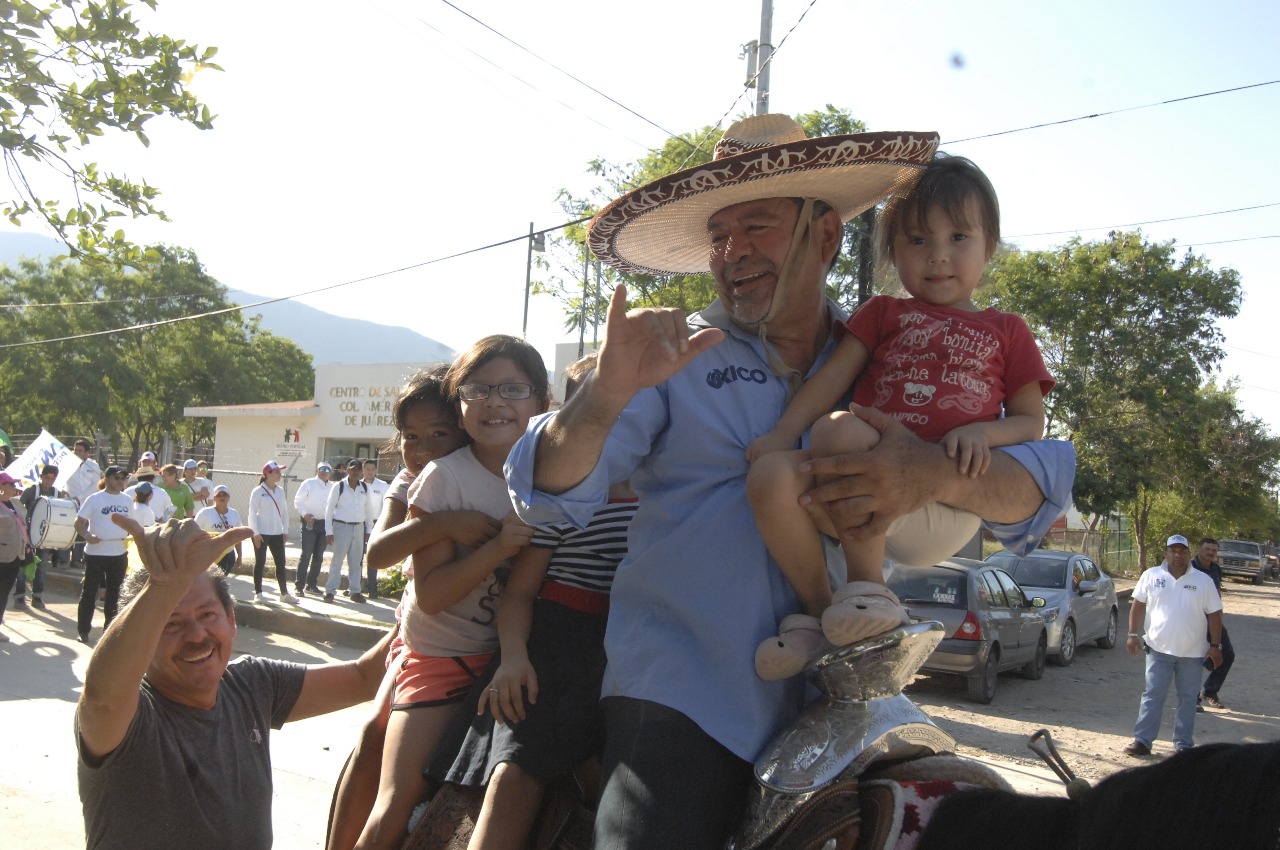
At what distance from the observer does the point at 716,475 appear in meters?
2.24

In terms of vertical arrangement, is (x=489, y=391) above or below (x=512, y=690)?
above

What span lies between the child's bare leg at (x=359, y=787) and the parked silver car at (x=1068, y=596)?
1268cm

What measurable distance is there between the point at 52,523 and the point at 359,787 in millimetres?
12714

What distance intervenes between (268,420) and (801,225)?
109 ft

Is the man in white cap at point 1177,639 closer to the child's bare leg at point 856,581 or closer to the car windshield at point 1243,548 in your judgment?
the child's bare leg at point 856,581

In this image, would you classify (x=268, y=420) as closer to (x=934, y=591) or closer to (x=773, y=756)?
(x=934, y=591)

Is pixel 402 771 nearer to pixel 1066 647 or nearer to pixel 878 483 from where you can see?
pixel 878 483

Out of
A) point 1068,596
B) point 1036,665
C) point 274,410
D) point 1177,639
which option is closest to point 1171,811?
point 1177,639

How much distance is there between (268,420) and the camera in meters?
33.2

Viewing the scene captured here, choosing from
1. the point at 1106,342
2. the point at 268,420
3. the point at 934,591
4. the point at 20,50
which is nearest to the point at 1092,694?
the point at 934,591

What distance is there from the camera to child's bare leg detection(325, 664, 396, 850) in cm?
292

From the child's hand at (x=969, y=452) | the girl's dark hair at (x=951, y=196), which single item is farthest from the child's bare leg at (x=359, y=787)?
the girl's dark hair at (x=951, y=196)

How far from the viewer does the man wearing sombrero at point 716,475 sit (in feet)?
6.68

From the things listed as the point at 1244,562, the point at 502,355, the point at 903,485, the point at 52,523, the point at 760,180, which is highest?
the point at 760,180
